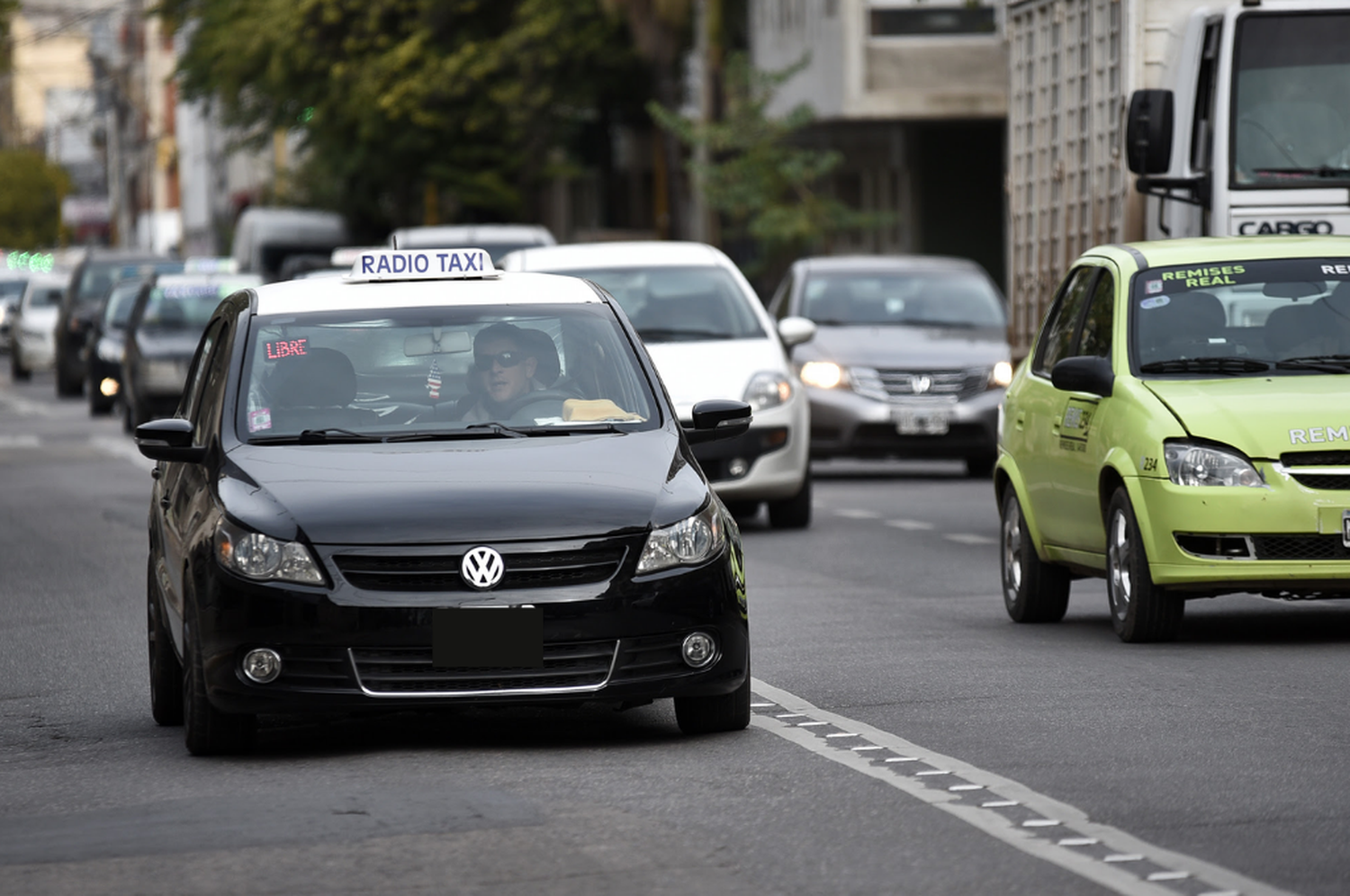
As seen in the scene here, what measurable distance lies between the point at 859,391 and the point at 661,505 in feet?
45.7

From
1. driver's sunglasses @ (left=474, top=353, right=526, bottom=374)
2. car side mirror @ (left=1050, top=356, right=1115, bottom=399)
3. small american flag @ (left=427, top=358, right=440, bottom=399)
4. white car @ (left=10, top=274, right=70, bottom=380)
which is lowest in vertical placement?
white car @ (left=10, top=274, right=70, bottom=380)

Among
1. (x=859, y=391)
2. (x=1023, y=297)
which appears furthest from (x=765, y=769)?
(x=859, y=391)

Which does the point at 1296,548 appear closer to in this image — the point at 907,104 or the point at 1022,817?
the point at 1022,817

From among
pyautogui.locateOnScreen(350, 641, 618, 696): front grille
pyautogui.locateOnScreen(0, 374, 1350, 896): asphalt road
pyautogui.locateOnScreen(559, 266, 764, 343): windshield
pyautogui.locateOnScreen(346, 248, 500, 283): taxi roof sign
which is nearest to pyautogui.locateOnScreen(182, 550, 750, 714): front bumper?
pyautogui.locateOnScreen(350, 641, 618, 696): front grille

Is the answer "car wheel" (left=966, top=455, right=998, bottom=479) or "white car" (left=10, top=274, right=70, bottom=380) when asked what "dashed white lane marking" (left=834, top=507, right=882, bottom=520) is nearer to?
"car wheel" (left=966, top=455, right=998, bottom=479)

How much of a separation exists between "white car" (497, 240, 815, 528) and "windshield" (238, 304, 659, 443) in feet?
24.6

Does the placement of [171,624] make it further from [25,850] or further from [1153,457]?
[1153,457]

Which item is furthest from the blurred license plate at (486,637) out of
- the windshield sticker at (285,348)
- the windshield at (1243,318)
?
the windshield at (1243,318)

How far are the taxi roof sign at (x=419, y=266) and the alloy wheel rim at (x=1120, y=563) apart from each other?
2763 millimetres

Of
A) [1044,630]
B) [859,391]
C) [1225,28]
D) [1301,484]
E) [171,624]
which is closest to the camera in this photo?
[171,624]

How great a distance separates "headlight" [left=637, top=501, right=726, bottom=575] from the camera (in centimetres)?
870

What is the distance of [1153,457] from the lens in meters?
11.3

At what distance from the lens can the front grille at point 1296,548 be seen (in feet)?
36.6

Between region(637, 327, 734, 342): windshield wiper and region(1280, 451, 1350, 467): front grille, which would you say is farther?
region(637, 327, 734, 342): windshield wiper
